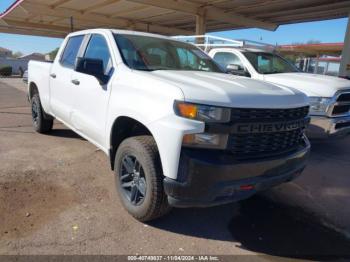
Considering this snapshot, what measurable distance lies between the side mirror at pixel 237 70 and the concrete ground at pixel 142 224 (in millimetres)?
2603

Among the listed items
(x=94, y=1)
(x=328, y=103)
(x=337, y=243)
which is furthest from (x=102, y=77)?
(x=94, y=1)

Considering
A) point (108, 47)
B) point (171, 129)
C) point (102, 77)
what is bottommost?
point (171, 129)

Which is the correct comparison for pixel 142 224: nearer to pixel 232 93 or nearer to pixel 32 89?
pixel 232 93

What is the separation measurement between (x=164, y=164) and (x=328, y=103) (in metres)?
4.22

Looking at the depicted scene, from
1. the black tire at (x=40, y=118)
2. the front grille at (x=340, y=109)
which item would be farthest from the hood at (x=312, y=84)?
the black tire at (x=40, y=118)

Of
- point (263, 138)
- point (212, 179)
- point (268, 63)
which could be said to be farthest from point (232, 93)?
point (268, 63)

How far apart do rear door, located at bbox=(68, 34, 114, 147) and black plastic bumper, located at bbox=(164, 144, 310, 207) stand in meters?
1.46

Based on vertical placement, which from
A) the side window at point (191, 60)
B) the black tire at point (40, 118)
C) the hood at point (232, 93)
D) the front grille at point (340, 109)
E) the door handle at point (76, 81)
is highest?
the side window at point (191, 60)

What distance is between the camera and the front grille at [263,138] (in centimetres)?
291

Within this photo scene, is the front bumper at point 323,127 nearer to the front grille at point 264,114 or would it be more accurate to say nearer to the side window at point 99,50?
the front grille at point 264,114

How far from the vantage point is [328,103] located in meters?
6.00

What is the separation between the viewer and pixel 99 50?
14.4 ft

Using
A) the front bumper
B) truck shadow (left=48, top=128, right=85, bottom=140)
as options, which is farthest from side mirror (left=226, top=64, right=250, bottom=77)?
truck shadow (left=48, top=128, right=85, bottom=140)

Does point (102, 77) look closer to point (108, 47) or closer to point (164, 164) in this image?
point (108, 47)
